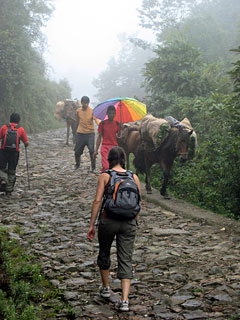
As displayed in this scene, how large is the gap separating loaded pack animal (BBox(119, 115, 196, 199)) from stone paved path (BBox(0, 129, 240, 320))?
1.23 metres

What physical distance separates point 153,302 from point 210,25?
3442 centimetres

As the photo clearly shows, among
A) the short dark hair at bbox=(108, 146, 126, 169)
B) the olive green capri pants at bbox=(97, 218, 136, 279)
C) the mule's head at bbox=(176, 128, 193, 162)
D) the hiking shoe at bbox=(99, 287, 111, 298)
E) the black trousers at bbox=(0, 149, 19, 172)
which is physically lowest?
the hiking shoe at bbox=(99, 287, 111, 298)

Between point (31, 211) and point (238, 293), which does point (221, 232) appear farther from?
point (31, 211)

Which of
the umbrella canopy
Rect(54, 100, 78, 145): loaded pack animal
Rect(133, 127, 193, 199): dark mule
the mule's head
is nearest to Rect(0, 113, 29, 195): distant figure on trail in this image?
the umbrella canopy

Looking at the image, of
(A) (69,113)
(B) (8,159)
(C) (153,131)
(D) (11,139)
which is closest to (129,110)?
(C) (153,131)

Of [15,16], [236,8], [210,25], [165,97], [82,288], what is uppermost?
[236,8]

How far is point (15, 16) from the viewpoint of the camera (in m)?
24.2

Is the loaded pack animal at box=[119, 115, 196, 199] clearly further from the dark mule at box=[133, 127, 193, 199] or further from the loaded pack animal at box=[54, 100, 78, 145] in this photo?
the loaded pack animal at box=[54, 100, 78, 145]

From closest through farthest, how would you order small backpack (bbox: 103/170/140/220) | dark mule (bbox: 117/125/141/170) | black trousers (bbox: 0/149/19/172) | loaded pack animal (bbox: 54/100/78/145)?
small backpack (bbox: 103/170/140/220)
black trousers (bbox: 0/149/19/172)
dark mule (bbox: 117/125/141/170)
loaded pack animal (bbox: 54/100/78/145)

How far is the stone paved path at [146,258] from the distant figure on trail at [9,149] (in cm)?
45

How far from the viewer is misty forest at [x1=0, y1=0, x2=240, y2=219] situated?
9875 mm

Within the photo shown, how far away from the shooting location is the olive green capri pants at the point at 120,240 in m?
4.30

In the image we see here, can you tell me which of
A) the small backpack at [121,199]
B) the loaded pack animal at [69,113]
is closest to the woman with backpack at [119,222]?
the small backpack at [121,199]

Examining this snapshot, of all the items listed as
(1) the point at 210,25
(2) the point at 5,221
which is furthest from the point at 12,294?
(1) the point at 210,25
